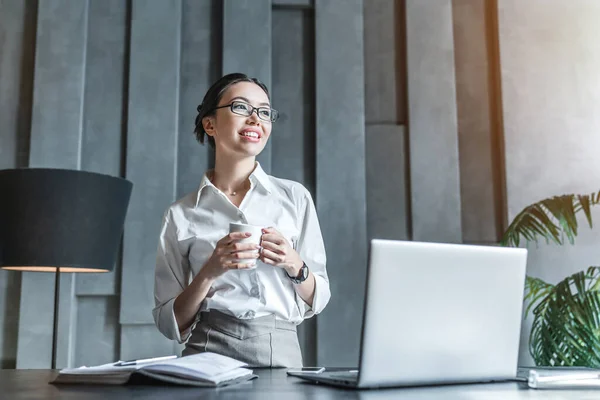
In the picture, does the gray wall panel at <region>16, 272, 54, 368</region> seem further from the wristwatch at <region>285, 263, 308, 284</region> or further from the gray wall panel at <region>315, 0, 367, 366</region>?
the wristwatch at <region>285, 263, 308, 284</region>

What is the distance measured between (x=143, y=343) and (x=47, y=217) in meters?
0.75

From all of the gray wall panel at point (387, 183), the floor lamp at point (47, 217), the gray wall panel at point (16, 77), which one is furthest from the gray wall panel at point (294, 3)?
the floor lamp at point (47, 217)

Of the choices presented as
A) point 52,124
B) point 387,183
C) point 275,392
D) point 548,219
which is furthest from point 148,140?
point 275,392

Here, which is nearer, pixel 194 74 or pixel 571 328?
pixel 571 328

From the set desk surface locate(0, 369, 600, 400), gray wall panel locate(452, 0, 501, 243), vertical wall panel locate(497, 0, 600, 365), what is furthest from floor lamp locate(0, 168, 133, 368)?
vertical wall panel locate(497, 0, 600, 365)

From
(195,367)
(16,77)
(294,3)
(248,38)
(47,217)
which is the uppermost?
(294,3)

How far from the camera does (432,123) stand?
285 centimetres

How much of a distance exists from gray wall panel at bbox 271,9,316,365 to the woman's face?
0.94 metres

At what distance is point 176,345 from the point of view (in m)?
2.64

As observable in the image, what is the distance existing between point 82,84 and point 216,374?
2.11 meters

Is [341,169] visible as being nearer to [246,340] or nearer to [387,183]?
[387,183]

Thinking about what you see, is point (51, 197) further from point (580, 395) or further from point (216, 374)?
point (580, 395)

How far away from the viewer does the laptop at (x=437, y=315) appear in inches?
38.4

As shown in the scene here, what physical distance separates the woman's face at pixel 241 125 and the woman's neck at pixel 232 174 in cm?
4
